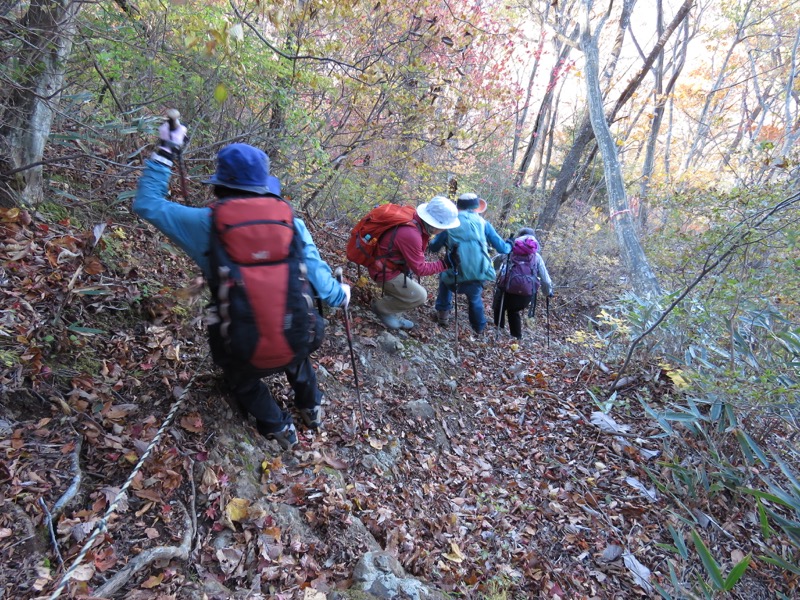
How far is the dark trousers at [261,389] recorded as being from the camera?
266 centimetres

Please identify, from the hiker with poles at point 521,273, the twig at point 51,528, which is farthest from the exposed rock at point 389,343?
the twig at point 51,528

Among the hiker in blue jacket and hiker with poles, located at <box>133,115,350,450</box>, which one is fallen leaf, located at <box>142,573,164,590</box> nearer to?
hiker with poles, located at <box>133,115,350,450</box>

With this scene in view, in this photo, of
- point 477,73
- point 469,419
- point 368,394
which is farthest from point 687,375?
point 477,73

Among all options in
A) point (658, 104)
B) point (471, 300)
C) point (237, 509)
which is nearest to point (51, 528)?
point (237, 509)

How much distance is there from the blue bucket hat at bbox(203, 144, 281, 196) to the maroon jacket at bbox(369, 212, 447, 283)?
2.67 m

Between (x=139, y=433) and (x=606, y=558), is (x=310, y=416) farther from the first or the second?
(x=606, y=558)

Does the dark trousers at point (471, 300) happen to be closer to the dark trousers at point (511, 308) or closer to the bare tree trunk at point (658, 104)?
the dark trousers at point (511, 308)

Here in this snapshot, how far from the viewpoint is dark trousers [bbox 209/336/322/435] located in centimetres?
266

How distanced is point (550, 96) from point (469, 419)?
1320 centimetres

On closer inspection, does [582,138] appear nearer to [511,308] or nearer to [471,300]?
[511,308]

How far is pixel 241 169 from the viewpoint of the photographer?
8.29ft

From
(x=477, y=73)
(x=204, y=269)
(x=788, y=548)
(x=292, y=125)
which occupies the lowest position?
(x=788, y=548)

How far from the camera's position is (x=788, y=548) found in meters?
3.56

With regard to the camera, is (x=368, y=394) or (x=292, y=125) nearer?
(x=368, y=394)
